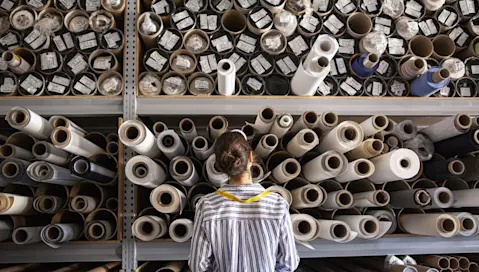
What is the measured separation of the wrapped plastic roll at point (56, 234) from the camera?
1057 mm

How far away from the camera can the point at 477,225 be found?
1.16 m

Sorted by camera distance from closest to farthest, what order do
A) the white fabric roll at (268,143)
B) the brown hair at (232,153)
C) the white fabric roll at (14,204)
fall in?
the brown hair at (232,153), the white fabric roll at (14,204), the white fabric roll at (268,143)

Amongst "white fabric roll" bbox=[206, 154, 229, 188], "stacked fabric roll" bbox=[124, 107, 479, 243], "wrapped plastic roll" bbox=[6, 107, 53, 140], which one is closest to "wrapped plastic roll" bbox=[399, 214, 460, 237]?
"stacked fabric roll" bbox=[124, 107, 479, 243]

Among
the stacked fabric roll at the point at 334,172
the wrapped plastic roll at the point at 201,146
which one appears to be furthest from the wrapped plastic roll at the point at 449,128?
the wrapped plastic roll at the point at 201,146

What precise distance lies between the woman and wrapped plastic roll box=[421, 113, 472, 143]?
0.64 metres

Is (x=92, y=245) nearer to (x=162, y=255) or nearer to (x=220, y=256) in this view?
(x=162, y=255)

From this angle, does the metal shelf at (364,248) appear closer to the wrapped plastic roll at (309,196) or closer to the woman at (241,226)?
the wrapped plastic roll at (309,196)

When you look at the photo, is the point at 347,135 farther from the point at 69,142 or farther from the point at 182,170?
the point at 69,142

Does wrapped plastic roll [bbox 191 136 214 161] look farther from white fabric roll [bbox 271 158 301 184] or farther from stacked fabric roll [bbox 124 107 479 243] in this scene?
white fabric roll [bbox 271 158 301 184]

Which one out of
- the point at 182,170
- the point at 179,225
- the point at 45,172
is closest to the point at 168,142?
the point at 182,170

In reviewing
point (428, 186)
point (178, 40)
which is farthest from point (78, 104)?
point (428, 186)

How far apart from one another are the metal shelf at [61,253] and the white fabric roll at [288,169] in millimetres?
595

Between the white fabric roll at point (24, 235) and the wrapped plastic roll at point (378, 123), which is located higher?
the wrapped plastic roll at point (378, 123)

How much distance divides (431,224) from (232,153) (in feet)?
2.44
